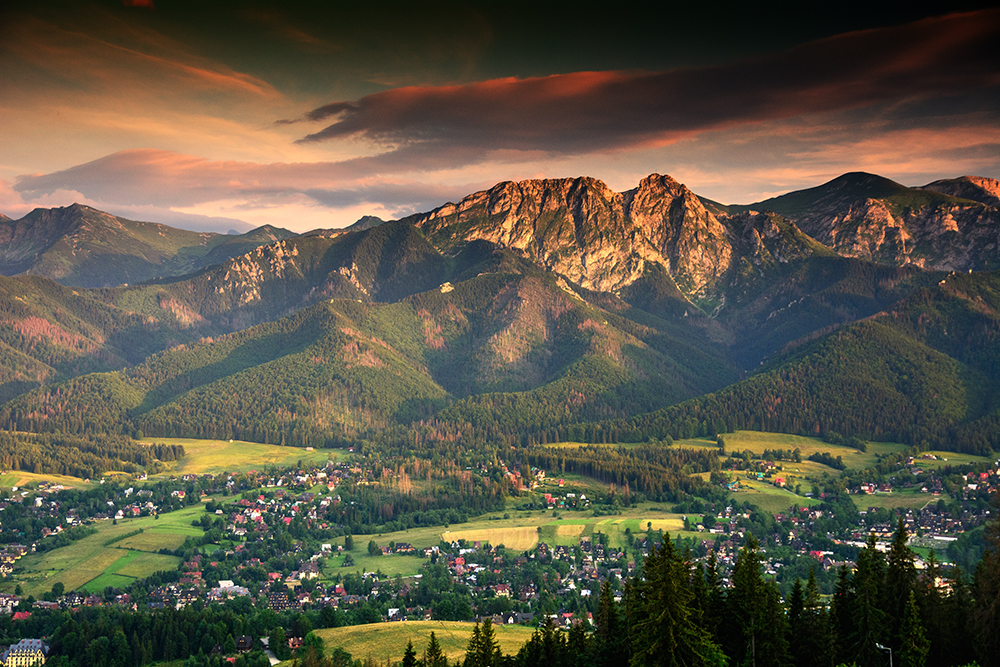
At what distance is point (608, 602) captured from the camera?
63938 millimetres

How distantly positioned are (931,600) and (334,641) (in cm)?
6221

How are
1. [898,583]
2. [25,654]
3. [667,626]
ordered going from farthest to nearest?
[25,654] < [898,583] < [667,626]

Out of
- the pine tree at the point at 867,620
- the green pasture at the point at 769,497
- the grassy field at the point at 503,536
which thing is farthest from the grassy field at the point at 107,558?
the pine tree at the point at 867,620

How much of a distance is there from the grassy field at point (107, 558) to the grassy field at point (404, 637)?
47.3m

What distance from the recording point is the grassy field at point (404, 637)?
94.7m

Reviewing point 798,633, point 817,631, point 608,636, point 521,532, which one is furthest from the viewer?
point 521,532

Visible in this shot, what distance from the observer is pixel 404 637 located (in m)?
100

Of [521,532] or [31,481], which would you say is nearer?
[521,532]

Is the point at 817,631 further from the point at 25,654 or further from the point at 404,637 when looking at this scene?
the point at 25,654

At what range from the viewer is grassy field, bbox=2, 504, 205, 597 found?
433 ft

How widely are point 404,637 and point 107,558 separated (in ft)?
224

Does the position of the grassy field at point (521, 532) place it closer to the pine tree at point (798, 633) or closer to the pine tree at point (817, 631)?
the pine tree at point (798, 633)

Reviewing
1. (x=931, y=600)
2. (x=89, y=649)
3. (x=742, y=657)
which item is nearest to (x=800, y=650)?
(x=742, y=657)

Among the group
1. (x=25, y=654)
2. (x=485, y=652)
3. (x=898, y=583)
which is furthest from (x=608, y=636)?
(x=25, y=654)
